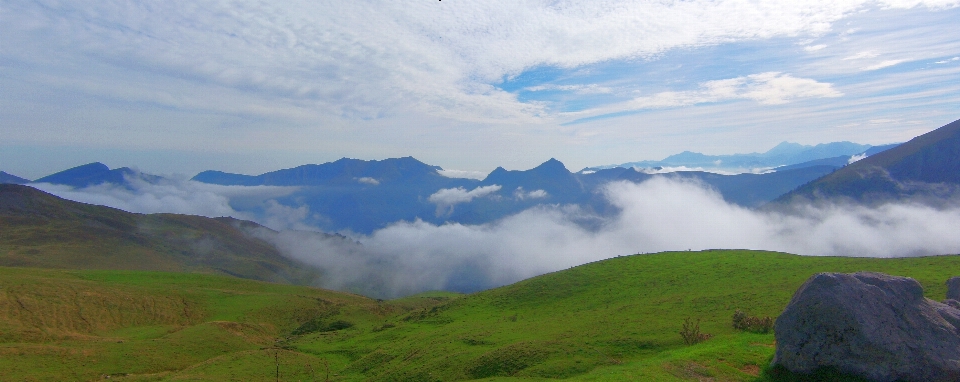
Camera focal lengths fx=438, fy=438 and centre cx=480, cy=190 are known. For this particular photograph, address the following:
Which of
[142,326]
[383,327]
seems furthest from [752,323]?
[142,326]

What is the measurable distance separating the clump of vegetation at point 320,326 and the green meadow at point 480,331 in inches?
11.1

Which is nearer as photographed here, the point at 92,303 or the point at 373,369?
the point at 373,369

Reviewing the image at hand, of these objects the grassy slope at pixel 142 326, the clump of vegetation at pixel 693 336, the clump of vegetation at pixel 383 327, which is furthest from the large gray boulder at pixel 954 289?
the clump of vegetation at pixel 383 327

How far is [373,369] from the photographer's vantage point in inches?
1684

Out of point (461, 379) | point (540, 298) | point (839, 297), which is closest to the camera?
point (839, 297)

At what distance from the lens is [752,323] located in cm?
3491

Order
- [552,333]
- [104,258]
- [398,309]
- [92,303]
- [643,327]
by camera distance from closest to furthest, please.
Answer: [643,327]
[552,333]
[92,303]
[398,309]
[104,258]

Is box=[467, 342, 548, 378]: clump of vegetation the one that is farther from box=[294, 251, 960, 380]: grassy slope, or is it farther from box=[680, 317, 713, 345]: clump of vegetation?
box=[680, 317, 713, 345]: clump of vegetation

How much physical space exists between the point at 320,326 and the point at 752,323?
214 ft

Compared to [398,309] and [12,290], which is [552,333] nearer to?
[398,309]

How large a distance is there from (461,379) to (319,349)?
31253 mm

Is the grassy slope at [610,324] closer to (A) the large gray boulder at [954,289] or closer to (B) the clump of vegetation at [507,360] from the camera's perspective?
(B) the clump of vegetation at [507,360]

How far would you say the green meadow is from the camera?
32.7 m

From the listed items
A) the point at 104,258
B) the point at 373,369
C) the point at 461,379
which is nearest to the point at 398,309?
the point at 373,369
